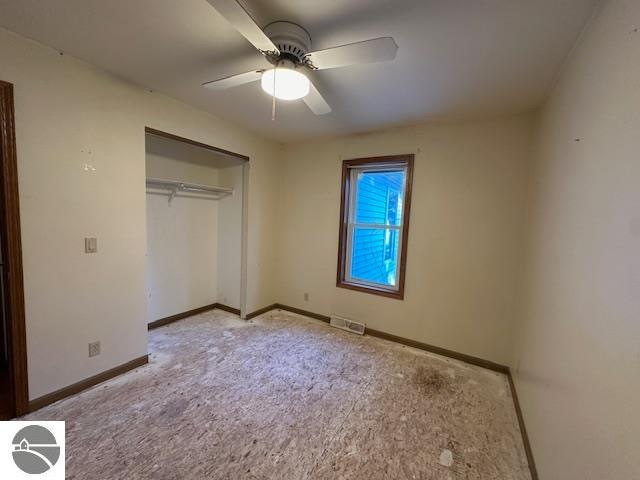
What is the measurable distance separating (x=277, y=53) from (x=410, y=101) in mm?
1278

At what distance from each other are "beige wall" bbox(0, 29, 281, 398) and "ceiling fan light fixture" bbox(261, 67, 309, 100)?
134 centimetres

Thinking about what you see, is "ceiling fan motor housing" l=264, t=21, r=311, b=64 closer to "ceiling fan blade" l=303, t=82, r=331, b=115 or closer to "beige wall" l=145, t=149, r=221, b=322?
"ceiling fan blade" l=303, t=82, r=331, b=115

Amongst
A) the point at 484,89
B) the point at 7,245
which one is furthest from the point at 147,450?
the point at 484,89

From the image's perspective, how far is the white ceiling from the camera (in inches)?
49.8

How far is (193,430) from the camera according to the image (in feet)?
5.42

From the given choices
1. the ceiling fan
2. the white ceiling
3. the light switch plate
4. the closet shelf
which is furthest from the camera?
the closet shelf

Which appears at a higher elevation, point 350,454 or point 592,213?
point 592,213

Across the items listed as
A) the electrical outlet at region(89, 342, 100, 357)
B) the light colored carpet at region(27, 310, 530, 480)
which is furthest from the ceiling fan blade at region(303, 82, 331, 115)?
the electrical outlet at region(89, 342, 100, 357)

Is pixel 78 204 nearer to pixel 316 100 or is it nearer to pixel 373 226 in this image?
pixel 316 100

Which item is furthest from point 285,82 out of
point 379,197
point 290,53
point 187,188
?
point 187,188

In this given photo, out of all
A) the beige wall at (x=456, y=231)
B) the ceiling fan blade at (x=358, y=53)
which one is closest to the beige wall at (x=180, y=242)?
the beige wall at (x=456, y=231)

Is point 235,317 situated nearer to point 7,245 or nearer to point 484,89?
point 7,245

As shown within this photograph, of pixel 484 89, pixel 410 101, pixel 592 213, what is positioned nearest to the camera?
pixel 592 213

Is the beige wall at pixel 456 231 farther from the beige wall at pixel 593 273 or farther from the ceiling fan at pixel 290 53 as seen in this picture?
the ceiling fan at pixel 290 53
